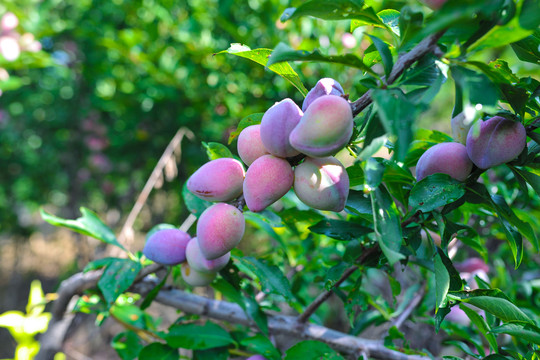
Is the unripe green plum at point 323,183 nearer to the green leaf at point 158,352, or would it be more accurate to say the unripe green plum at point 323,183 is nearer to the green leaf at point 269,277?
the green leaf at point 269,277

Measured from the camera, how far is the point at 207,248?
0.39 metres

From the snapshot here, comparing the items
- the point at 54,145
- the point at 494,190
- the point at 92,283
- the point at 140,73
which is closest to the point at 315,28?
the point at 140,73

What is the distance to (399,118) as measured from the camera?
0.26m

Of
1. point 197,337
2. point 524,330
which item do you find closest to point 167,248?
point 197,337

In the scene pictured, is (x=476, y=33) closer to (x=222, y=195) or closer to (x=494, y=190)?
(x=222, y=195)

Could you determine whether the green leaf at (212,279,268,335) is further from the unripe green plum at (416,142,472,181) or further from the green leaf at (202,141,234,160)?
the unripe green plum at (416,142,472,181)

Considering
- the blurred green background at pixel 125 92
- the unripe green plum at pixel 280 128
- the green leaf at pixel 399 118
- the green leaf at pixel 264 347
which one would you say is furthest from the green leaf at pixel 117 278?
the blurred green background at pixel 125 92

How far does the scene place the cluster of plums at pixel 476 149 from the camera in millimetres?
350

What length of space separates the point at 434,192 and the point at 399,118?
14 cm

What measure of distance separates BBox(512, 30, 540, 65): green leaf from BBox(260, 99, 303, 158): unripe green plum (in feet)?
0.68

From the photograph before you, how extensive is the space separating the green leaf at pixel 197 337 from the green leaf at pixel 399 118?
40 centimetres

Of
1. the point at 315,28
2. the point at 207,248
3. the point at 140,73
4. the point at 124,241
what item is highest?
the point at 207,248

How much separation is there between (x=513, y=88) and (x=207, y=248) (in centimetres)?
29

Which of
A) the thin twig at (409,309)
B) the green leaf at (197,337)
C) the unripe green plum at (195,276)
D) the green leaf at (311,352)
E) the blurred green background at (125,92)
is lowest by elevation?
the blurred green background at (125,92)
